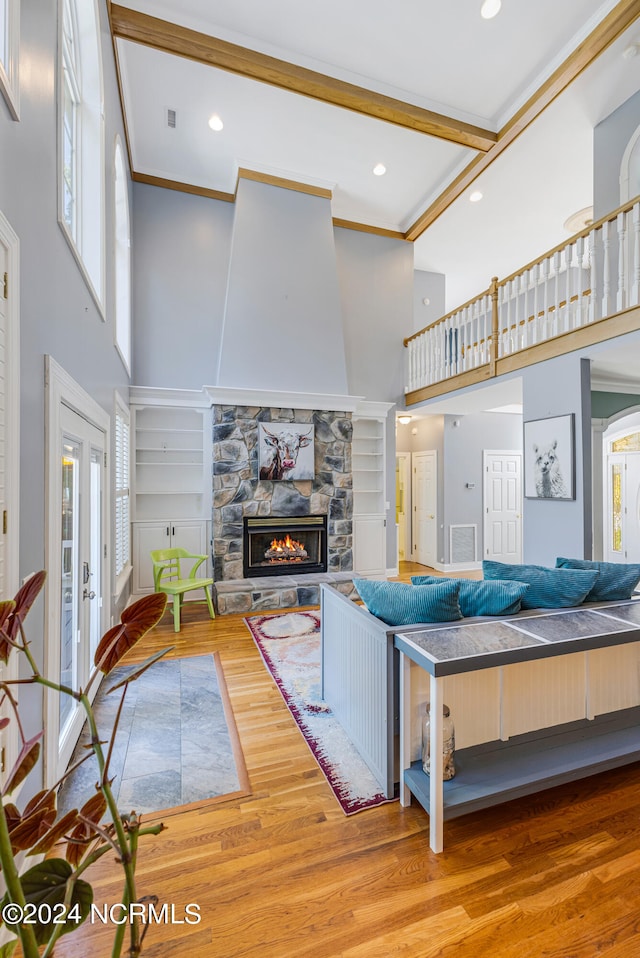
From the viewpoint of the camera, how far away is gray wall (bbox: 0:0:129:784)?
5.00ft

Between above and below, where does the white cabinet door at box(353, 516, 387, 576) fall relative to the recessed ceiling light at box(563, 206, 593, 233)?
below

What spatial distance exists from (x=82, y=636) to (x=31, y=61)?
2.73 meters

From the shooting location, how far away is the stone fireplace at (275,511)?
5.19m

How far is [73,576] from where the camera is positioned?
248 centimetres

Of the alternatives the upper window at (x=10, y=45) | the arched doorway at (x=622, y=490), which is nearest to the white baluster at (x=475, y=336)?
the arched doorway at (x=622, y=490)

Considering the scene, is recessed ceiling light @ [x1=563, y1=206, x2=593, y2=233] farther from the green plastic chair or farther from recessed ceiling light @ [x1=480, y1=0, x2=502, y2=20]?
the green plastic chair

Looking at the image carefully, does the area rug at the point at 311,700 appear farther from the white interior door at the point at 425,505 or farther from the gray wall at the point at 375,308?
the gray wall at the point at 375,308

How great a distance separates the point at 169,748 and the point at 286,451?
3680mm

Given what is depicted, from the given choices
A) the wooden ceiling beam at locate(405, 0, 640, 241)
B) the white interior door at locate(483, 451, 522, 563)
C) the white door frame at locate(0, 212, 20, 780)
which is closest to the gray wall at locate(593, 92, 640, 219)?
the wooden ceiling beam at locate(405, 0, 640, 241)

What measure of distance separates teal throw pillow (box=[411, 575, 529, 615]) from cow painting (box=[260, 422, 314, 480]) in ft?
11.4

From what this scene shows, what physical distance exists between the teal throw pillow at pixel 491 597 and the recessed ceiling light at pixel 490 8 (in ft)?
14.8

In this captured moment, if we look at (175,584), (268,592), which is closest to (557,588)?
(268,592)

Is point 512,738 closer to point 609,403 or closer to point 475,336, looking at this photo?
point 609,403

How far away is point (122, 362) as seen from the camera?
14.5 feet
